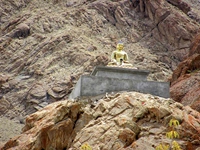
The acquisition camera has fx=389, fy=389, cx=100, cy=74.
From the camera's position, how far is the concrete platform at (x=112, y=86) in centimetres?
1556

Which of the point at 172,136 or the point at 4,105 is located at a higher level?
the point at 172,136

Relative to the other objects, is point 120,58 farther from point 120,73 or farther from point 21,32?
point 21,32

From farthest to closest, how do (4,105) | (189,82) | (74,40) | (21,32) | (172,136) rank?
(21,32) < (74,40) < (4,105) < (189,82) < (172,136)

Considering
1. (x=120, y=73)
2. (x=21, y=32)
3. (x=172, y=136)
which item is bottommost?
(x=21, y=32)

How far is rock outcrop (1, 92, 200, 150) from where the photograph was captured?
1257 centimetres

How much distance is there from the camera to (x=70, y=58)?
40.9 metres

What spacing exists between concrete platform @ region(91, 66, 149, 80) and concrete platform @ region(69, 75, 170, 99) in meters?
1.14

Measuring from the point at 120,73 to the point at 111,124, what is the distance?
14.1ft

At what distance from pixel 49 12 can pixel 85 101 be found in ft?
113

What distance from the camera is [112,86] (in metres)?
15.7

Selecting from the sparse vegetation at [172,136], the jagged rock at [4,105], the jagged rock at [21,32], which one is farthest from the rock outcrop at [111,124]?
the jagged rock at [21,32]

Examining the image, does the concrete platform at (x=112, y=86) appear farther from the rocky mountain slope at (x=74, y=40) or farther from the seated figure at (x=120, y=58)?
the rocky mountain slope at (x=74, y=40)

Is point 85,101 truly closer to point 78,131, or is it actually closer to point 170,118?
point 78,131

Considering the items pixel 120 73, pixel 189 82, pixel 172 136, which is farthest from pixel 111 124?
pixel 189 82
